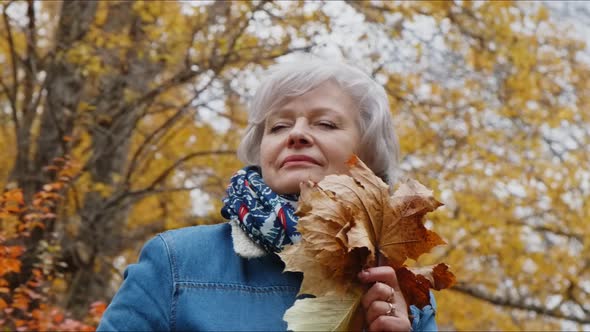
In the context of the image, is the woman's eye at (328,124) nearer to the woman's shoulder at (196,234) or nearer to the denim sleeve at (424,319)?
the woman's shoulder at (196,234)

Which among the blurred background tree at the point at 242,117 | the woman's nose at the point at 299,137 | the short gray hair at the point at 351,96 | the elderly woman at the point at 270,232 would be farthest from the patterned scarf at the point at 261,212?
the blurred background tree at the point at 242,117

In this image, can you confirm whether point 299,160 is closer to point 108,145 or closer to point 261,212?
point 261,212

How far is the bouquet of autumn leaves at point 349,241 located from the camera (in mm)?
1255

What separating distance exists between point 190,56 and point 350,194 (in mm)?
4319

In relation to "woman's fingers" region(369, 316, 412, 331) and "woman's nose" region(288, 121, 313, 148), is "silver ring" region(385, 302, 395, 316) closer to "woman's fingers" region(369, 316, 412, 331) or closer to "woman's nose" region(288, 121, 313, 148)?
"woman's fingers" region(369, 316, 412, 331)

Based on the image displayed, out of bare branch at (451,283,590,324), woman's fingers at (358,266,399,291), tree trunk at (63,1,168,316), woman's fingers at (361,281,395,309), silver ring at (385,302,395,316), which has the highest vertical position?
woman's fingers at (358,266,399,291)

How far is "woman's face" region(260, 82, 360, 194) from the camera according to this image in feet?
5.61

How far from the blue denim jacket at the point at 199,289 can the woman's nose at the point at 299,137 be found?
1.01 feet

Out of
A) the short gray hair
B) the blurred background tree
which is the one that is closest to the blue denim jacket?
the short gray hair

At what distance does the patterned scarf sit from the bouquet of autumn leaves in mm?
248

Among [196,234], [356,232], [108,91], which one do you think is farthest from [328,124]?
[108,91]

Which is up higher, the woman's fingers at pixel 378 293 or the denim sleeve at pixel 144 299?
the woman's fingers at pixel 378 293

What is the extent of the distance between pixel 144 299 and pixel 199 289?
0.13 meters

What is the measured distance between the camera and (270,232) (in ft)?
5.11
